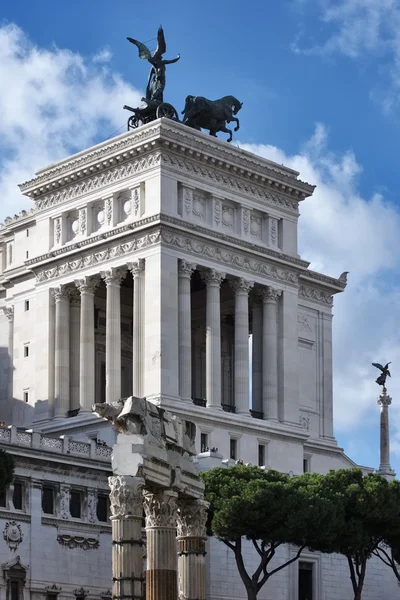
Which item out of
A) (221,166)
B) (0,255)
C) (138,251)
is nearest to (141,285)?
(138,251)

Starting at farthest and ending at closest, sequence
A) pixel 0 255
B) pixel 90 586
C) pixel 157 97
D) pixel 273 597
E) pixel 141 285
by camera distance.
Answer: pixel 0 255, pixel 157 97, pixel 141 285, pixel 273 597, pixel 90 586

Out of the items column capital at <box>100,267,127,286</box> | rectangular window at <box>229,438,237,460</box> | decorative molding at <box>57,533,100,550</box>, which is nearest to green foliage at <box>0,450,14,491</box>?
decorative molding at <box>57,533,100,550</box>

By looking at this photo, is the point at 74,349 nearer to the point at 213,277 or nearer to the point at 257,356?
the point at 213,277

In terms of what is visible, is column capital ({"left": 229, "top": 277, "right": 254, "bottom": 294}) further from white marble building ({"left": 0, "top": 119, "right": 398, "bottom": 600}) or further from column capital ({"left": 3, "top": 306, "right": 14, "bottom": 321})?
column capital ({"left": 3, "top": 306, "right": 14, "bottom": 321})

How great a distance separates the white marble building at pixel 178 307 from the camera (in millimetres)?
111000

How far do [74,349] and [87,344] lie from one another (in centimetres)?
353

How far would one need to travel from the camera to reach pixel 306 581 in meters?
110

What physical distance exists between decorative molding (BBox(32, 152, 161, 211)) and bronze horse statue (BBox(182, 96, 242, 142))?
264 inches

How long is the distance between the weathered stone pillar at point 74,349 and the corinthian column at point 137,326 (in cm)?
692

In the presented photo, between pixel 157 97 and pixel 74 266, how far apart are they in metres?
13.4

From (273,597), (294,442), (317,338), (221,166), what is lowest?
(273,597)

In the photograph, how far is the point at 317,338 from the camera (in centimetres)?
12681

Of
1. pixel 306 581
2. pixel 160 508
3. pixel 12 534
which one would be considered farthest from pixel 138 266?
pixel 160 508

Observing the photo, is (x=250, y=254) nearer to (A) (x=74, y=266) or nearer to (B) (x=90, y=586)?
(A) (x=74, y=266)
